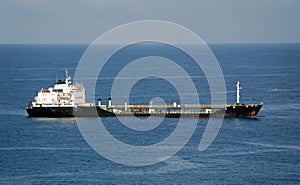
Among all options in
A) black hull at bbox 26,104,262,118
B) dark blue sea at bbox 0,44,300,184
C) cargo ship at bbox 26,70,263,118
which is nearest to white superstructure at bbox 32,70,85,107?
cargo ship at bbox 26,70,263,118

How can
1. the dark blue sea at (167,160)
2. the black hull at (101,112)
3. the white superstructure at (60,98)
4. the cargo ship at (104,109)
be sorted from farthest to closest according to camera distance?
1. the white superstructure at (60,98)
2. the cargo ship at (104,109)
3. the black hull at (101,112)
4. the dark blue sea at (167,160)

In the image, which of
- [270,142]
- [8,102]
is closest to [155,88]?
[8,102]

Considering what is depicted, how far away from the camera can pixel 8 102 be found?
349 ft

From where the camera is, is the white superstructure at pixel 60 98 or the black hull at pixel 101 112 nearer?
the black hull at pixel 101 112

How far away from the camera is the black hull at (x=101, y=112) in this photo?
3627 inches

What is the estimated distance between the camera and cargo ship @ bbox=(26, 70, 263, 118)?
9238 centimetres

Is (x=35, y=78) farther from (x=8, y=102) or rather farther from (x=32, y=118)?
(x=32, y=118)

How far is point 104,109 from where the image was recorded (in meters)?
93.3

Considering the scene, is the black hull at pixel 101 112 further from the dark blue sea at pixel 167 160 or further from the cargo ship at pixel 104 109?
the dark blue sea at pixel 167 160

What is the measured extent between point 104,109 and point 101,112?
717mm

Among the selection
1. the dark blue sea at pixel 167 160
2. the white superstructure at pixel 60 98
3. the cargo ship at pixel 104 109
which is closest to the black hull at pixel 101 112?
the cargo ship at pixel 104 109

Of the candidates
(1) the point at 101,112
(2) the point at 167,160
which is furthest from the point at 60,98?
(2) the point at 167,160

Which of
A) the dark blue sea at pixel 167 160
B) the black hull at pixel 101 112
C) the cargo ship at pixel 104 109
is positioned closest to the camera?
the dark blue sea at pixel 167 160

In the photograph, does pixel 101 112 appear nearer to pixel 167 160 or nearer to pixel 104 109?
pixel 104 109
